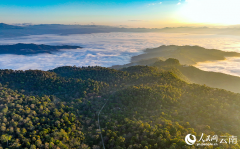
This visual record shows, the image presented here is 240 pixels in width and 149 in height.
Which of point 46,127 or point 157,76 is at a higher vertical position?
point 157,76

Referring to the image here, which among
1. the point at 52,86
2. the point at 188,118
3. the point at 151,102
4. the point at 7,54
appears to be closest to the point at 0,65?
the point at 7,54

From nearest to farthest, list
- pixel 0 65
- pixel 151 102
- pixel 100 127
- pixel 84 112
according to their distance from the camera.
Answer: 1. pixel 100 127
2. pixel 84 112
3. pixel 151 102
4. pixel 0 65

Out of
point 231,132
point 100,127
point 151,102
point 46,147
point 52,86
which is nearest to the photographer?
point 46,147

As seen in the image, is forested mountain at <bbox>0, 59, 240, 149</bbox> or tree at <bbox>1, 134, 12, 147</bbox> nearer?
tree at <bbox>1, 134, 12, 147</bbox>

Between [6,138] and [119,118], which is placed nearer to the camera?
[6,138]

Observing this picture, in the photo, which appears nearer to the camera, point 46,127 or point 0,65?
point 46,127

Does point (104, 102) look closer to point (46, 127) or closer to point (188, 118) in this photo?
point (46, 127)

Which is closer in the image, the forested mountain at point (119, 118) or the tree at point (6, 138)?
the tree at point (6, 138)
